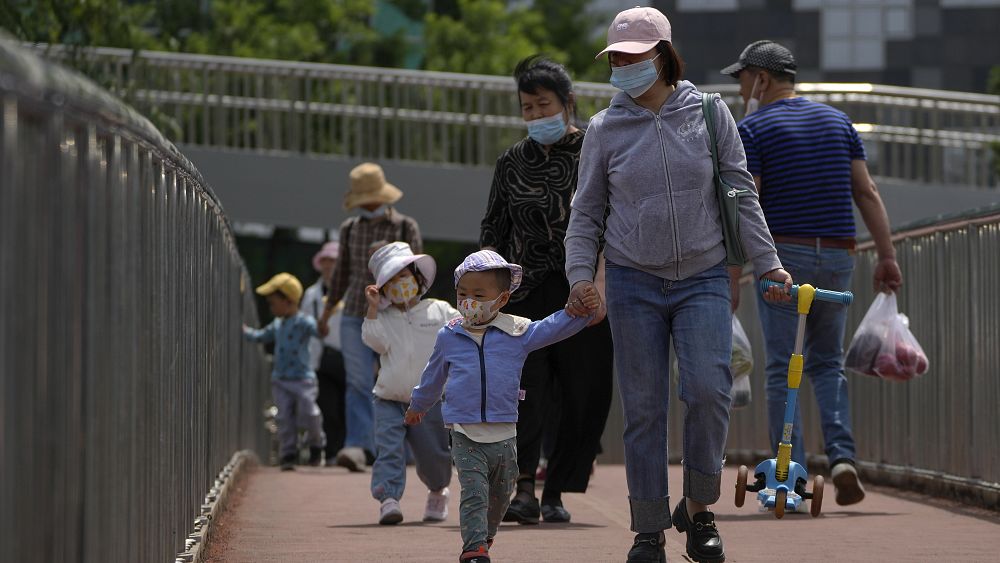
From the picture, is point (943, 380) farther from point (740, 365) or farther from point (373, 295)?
point (373, 295)

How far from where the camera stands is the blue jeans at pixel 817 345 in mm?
8562

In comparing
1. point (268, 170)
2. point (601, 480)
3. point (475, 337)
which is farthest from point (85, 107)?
point (268, 170)

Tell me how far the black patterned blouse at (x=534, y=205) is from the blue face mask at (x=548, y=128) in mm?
71

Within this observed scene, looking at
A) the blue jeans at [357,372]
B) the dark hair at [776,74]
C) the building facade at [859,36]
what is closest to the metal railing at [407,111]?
the blue jeans at [357,372]

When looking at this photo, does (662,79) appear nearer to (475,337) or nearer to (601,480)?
(475,337)

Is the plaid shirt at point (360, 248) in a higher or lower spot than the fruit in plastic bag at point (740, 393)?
higher

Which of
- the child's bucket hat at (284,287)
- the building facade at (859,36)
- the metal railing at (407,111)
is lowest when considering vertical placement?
the child's bucket hat at (284,287)

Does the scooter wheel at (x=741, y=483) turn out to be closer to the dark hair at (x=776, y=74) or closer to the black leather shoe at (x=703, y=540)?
the black leather shoe at (x=703, y=540)

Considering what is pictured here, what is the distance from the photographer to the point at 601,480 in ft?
38.0

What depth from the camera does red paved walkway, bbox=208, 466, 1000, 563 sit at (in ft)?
22.6

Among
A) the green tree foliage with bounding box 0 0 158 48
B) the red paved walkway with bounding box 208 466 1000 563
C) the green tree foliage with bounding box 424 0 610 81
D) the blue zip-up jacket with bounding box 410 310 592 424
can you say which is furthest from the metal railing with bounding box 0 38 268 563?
the green tree foliage with bounding box 424 0 610 81

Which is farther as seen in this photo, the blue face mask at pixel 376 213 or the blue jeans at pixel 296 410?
the blue jeans at pixel 296 410

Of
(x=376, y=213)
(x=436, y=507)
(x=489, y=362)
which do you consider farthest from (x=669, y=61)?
(x=376, y=213)

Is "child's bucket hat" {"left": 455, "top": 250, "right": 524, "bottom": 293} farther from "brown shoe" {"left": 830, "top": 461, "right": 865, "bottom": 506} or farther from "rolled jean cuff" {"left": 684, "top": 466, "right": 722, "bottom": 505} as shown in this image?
"brown shoe" {"left": 830, "top": 461, "right": 865, "bottom": 506}
